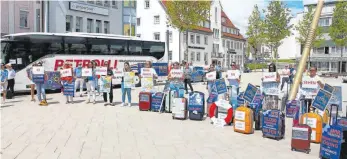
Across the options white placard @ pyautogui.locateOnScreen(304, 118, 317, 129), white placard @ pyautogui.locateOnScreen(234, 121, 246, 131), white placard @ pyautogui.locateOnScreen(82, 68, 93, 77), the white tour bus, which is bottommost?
white placard @ pyautogui.locateOnScreen(234, 121, 246, 131)

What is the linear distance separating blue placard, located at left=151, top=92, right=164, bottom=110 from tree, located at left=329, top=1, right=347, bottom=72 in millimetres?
40172

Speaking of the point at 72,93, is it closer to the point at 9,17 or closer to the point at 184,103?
the point at 184,103

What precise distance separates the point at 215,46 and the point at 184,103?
5797 cm

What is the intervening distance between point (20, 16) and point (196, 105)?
29.9 metres

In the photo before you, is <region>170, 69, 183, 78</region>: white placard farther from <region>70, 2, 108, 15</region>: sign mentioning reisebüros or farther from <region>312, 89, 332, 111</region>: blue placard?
<region>70, 2, 108, 15</region>: sign mentioning reisebüros

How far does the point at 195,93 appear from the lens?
1141 cm

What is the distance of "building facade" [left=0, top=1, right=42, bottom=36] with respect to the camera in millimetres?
33969

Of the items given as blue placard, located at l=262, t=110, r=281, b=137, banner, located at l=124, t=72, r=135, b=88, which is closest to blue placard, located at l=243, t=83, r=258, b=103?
blue placard, located at l=262, t=110, r=281, b=137

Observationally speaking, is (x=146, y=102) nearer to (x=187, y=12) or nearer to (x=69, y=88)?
(x=69, y=88)

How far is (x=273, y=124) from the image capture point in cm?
878

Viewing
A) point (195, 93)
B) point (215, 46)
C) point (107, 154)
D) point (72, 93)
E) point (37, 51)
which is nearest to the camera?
point (107, 154)

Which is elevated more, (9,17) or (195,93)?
(9,17)

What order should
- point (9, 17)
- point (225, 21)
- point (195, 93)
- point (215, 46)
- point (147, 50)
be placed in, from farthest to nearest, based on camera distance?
point (225, 21) → point (215, 46) → point (9, 17) → point (147, 50) → point (195, 93)

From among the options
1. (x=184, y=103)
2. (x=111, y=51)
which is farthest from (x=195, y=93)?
(x=111, y=51)
